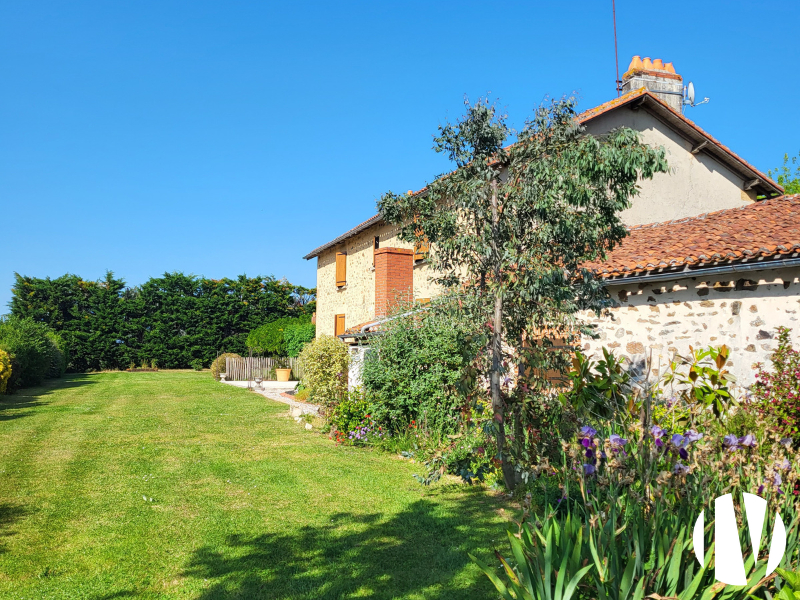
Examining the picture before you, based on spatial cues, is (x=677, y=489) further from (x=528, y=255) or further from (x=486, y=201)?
(x=486, y=201)

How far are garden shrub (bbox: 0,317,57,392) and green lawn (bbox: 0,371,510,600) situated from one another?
28.3ft

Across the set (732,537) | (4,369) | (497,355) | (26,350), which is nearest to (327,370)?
(497,355)

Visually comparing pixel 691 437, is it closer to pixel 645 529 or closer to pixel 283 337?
pixel 645 529

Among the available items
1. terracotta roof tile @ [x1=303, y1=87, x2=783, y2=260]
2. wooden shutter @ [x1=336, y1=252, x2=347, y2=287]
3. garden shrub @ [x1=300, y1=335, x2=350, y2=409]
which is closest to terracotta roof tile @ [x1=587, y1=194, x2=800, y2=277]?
terracotta roof tile @ [x1=303, y1=87, x2=783, y2=260]

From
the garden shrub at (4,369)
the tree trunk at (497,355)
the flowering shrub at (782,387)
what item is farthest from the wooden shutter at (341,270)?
the tree trunk at (497,355)

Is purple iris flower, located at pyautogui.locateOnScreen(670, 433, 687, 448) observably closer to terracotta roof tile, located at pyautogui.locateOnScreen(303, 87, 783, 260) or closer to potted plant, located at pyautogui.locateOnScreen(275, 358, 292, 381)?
terracotta roof tile, located at pyautogui.locateOnScreen(303, 87, 783, 260)

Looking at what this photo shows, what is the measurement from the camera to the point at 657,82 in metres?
14.5

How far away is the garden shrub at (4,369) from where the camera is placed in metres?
15.7

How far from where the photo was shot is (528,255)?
5.26 metres

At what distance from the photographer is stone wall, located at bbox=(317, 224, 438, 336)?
16.2 metres

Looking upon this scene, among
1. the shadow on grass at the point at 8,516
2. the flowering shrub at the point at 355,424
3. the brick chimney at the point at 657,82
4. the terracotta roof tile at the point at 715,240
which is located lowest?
the shadow on grass at the point at 8,516

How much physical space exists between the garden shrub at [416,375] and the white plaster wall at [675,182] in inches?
236

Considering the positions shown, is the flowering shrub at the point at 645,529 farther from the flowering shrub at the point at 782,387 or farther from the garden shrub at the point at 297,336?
the garden shrub at the point at 297,336

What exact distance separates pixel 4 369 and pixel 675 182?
59.7 feet
